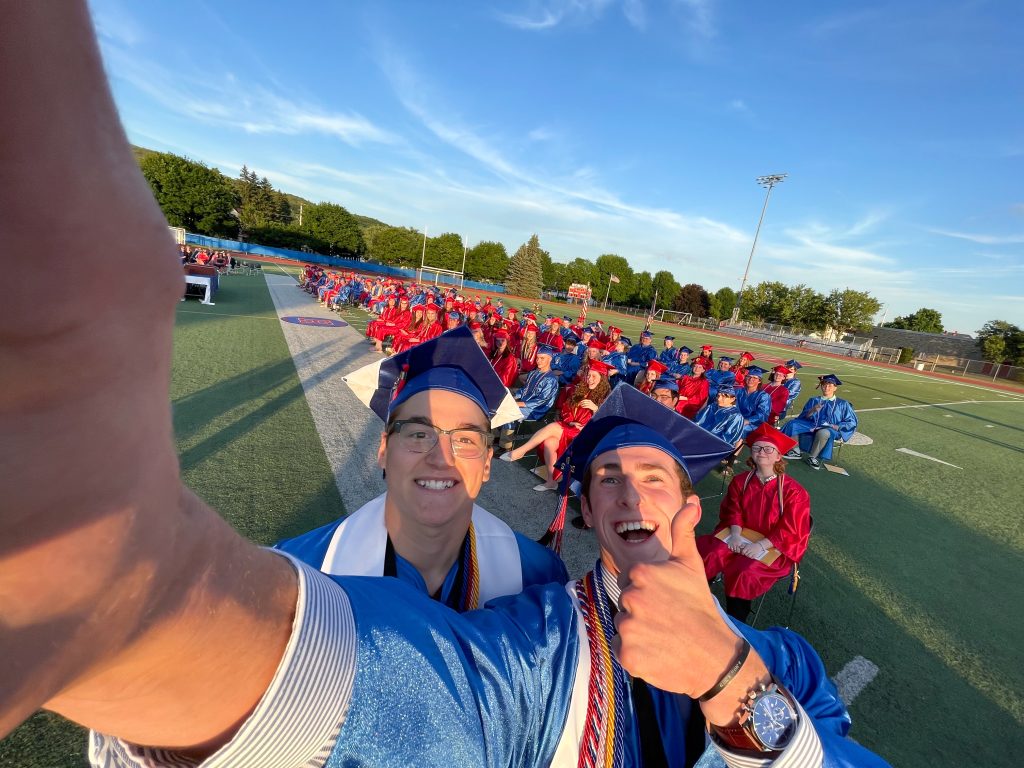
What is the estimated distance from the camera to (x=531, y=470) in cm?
637

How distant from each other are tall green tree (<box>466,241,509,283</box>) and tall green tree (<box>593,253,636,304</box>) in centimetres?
1801

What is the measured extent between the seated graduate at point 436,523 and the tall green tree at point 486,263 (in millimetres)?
80815

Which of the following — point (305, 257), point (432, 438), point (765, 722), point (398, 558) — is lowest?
point (398, 558)

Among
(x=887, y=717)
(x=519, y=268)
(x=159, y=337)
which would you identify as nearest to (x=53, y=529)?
(x=159, y=337)

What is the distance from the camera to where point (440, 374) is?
232cm

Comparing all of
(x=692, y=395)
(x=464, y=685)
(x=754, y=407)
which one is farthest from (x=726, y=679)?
(x=754, y=407)

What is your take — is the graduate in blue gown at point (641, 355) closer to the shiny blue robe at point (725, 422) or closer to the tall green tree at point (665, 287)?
the shiny blue robe at point (725, 422)

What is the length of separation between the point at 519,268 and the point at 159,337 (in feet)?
252

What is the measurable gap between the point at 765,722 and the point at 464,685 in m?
0.84

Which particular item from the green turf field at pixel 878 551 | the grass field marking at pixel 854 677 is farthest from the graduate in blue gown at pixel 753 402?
the grass field marking at pixel 854 677

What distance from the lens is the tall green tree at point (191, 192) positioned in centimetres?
5112

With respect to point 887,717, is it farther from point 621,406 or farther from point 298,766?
point 298,766

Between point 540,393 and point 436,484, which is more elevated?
point 436,484

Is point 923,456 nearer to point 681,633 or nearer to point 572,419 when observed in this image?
point 572,419
